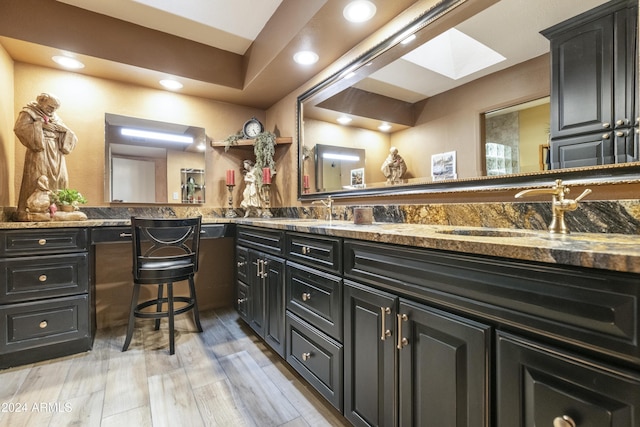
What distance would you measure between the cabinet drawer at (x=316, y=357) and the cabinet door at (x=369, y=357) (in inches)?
2.4

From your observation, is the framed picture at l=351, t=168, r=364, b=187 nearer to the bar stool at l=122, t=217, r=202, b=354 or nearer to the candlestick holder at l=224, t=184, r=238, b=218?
the bar stool at l=122, t=217, r=202, b=354

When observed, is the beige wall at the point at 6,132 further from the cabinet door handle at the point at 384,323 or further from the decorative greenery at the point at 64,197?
the cabinet door handle at the point at 384,323

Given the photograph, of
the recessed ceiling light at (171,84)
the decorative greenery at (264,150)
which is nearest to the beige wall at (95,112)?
the recessed ceiling light at (171,84)

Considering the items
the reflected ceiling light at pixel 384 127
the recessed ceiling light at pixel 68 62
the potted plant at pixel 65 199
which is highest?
the recessed ceiling light at pixel 68 62

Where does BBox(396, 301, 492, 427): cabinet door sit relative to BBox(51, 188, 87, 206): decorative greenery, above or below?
below

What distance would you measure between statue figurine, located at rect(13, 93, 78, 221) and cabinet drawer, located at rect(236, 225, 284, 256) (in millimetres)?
1346

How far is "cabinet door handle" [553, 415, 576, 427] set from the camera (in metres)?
0.60

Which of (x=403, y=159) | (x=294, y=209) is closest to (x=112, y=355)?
(x=294, y=209)

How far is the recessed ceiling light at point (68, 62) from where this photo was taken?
83.9 inches

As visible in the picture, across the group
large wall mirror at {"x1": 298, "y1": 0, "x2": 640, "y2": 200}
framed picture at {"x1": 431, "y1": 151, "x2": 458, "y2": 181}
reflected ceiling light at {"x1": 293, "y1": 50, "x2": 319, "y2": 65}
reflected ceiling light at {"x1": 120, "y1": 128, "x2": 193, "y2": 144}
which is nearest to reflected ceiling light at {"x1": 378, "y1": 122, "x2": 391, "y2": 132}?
large wall mirror at {"x1": 298, "y1": 0, "x2": 640, "y2": 200}

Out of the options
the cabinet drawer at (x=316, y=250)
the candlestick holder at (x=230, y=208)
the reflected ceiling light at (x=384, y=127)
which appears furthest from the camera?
the candlestick holder at (x=230, y=208)

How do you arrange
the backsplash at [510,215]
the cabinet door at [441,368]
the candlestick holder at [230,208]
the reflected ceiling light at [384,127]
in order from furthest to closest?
the candlestick holder at [230,208]
the reflected ceiling light at [384,127]
the backsplash at [510,215]
the cabinet door at [441,368]

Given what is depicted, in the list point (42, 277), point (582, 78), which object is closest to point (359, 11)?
point (582, 78)

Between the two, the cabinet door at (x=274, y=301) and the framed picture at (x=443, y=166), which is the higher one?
the framed picture at (x=443, y=166)
